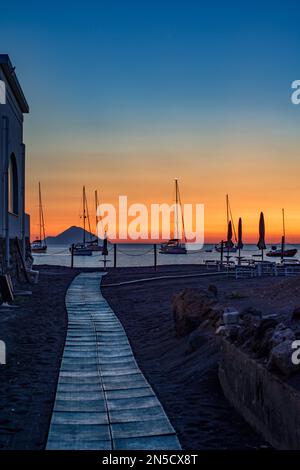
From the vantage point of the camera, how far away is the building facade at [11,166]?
17.1 m

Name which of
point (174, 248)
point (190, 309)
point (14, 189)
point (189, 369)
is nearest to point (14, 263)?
point (14, 189)

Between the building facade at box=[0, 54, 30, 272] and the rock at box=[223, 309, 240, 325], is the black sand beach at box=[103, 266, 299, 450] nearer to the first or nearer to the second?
the rock at box=[223, 309, 240, 325]

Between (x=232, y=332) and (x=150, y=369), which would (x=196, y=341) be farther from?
(x=232, y=332)

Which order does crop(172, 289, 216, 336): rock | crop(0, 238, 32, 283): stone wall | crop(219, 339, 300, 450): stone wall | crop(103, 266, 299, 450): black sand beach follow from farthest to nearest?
crop(0, 238, 32, 283): stone wall < crop(172, 289, 216, 336): rock < crop(103, 266, 299, 450): black sand beach < crop(219, 339, 300, 450): stone wall

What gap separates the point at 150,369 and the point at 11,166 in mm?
13610

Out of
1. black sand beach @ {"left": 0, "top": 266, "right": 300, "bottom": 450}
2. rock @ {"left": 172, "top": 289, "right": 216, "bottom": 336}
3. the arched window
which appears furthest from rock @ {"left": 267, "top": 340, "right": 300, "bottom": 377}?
the arched window

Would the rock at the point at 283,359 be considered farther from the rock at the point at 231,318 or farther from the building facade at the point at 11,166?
the building facade at the point at 11,166

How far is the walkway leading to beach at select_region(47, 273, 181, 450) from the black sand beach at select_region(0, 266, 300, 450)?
0.56 feet

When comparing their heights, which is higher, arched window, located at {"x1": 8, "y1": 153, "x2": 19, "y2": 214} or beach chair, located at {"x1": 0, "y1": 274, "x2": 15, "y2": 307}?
arched window, located at {"x1": 8, "y1": 153, "x2": 19, "y2": 214}

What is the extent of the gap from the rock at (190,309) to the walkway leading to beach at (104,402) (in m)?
1.25

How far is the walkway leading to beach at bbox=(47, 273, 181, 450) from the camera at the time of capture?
18.8 ft

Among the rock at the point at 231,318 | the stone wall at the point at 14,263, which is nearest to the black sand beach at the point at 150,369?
the rock at the point at 231,318
